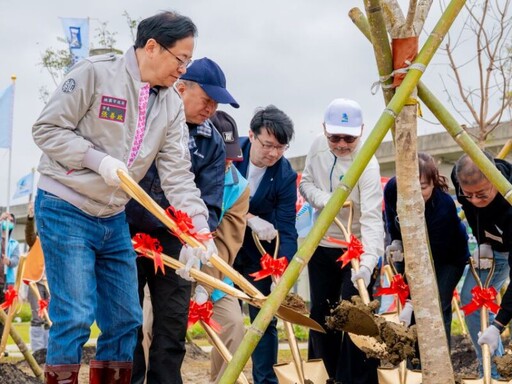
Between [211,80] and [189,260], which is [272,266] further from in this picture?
[189,260]

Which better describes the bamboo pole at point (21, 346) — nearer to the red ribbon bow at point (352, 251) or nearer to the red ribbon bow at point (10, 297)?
the red ribbon bow at point (10, 297)

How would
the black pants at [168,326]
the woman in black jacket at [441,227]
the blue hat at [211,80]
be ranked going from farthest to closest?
the woman in black jacket at [441,227] → the blue hat at [211,80] → the black pants at [168,326]

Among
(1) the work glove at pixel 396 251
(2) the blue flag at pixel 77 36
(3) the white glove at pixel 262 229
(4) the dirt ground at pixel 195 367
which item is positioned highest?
(2) the blue flag at pixel 77 36

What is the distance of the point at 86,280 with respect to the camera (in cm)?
339

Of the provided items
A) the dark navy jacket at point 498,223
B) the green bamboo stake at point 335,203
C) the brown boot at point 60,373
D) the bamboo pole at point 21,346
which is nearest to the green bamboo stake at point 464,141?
the green bamboo stake at point 335,203

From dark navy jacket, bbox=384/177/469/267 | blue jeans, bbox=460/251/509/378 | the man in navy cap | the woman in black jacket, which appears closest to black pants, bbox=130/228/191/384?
the man in navy cap

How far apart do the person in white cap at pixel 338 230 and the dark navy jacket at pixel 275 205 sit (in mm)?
130

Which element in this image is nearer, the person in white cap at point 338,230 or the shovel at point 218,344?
the shovel at point 218,344

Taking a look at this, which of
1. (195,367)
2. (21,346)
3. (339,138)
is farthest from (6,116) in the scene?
(339,138)

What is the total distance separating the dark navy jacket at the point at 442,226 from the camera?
514cm

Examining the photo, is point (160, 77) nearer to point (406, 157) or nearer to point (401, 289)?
point (406, 157)

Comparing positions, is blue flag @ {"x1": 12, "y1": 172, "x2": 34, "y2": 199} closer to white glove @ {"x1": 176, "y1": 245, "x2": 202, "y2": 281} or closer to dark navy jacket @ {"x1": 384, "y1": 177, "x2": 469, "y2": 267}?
dark navy jacket @ {"x1": 384, "y1": 177, "x2": 469, "y2": 267}

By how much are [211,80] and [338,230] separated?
1.61m

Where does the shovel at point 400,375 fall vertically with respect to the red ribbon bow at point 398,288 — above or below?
below
